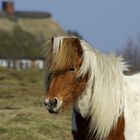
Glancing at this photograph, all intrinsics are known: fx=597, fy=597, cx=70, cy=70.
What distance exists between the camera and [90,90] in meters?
5.60

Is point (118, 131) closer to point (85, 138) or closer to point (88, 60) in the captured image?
point (85, 138)

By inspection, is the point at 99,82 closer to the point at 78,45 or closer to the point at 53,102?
the point at 78,45

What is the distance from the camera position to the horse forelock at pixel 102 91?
5578mm

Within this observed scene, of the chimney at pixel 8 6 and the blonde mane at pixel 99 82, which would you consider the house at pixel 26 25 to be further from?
the blonde mane at pixel 99 82

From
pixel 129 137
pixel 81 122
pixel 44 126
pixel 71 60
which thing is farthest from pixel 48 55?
pixel 44 126

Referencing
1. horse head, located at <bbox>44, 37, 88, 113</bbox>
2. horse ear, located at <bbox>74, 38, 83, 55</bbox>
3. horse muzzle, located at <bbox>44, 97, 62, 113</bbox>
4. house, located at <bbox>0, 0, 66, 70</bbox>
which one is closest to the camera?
horse muzzle, located at <bbox>44, 97, 62, 113</bbox>

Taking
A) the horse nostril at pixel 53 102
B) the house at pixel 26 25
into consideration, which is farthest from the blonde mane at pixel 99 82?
the house at pixel 26 25

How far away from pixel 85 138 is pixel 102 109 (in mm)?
320

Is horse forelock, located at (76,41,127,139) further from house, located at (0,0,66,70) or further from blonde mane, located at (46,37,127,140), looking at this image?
house, located at (0,0,66,70)

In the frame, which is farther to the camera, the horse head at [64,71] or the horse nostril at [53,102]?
the horse head at [64,71]

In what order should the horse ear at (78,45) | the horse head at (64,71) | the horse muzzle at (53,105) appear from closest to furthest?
the horse muzzle at (53,105) → the horse head at (64,71) → the horse ear at (78,45)

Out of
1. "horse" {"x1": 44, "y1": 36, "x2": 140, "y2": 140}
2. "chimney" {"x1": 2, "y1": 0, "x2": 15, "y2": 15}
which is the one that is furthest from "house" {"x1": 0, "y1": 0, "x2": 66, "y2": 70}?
"horse" {"x1": 44, "y1": 36, "x2": 140, "y2": 140}

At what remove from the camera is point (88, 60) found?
555 cm

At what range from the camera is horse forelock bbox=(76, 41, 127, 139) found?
558cm
